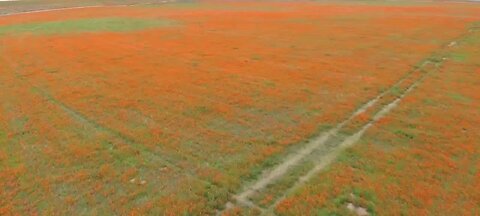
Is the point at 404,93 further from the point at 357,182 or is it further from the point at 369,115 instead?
the point at 357,182

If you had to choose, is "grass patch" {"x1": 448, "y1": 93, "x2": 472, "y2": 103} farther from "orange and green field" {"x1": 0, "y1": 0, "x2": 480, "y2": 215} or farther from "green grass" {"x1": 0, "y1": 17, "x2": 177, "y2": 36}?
Result: "green grass" {"x1": 0, "y1": 17, "x2": 177, "y2": 36}

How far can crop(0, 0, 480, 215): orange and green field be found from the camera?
30.2ft

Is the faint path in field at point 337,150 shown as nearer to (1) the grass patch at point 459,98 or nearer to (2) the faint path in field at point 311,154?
(2) the faint path in field at point 311,154

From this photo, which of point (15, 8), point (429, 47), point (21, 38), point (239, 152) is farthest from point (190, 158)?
point (15, 8)

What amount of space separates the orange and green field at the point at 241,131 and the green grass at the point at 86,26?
12.7m

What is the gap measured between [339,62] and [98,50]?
16.8 m

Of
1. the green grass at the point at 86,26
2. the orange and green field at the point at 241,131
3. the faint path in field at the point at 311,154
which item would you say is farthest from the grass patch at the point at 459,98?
the green grass at the point at 86,26

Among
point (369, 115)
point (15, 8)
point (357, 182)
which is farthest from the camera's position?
point (15, 8)

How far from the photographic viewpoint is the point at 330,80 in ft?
64.2

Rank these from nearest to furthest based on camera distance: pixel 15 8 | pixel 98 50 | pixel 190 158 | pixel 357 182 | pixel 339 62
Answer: pixel 357 182
pixel 190 158
pixel 339 62
pixel 98 50
pixel 15 8

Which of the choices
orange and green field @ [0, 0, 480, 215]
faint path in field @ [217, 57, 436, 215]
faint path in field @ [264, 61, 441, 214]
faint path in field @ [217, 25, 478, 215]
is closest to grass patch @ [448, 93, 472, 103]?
orange and green field @ [0, 0, 480, 215]

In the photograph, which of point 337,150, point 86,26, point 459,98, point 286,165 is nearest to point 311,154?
point 337,150

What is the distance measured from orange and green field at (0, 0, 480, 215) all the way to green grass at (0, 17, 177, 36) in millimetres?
12677

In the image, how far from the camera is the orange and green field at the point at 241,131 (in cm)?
922
